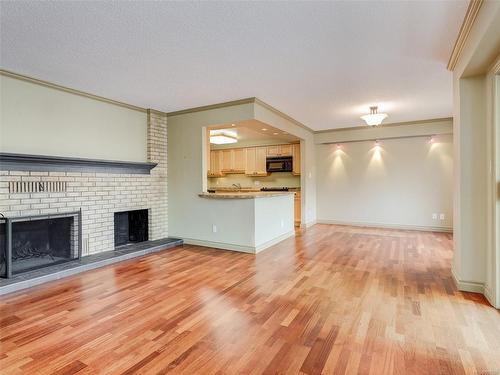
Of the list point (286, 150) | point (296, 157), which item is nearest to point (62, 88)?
point (286, 150)

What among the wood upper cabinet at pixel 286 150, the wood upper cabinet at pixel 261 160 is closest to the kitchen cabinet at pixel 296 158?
the wood upper cabinet at pixel 286 150

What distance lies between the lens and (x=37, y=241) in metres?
3.93

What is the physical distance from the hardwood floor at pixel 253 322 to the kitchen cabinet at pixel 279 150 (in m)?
4.27

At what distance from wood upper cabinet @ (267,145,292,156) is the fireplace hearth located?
5.25 metres

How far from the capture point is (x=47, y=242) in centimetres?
404

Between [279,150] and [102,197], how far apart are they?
486cm

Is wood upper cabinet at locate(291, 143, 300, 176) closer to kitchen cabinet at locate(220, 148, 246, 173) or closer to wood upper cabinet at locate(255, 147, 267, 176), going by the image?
wood upper cabinet at locate(255, 147, 267, 176)

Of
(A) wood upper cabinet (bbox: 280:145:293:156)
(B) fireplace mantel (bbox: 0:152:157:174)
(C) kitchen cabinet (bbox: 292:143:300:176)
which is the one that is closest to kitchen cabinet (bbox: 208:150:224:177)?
(A) wood upper cabinet (bbox: 280:145:293:156)

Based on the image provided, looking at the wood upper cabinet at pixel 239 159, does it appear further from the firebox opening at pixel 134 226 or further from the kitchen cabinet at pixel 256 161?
the firebox opening at pixel 134 226

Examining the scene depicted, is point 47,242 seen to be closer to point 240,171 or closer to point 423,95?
point 240,171

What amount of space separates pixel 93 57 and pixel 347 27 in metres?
2.77

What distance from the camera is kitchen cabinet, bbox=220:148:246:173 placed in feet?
28.2

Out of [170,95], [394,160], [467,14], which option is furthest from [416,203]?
[170,95]

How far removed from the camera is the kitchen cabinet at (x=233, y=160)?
858cm
